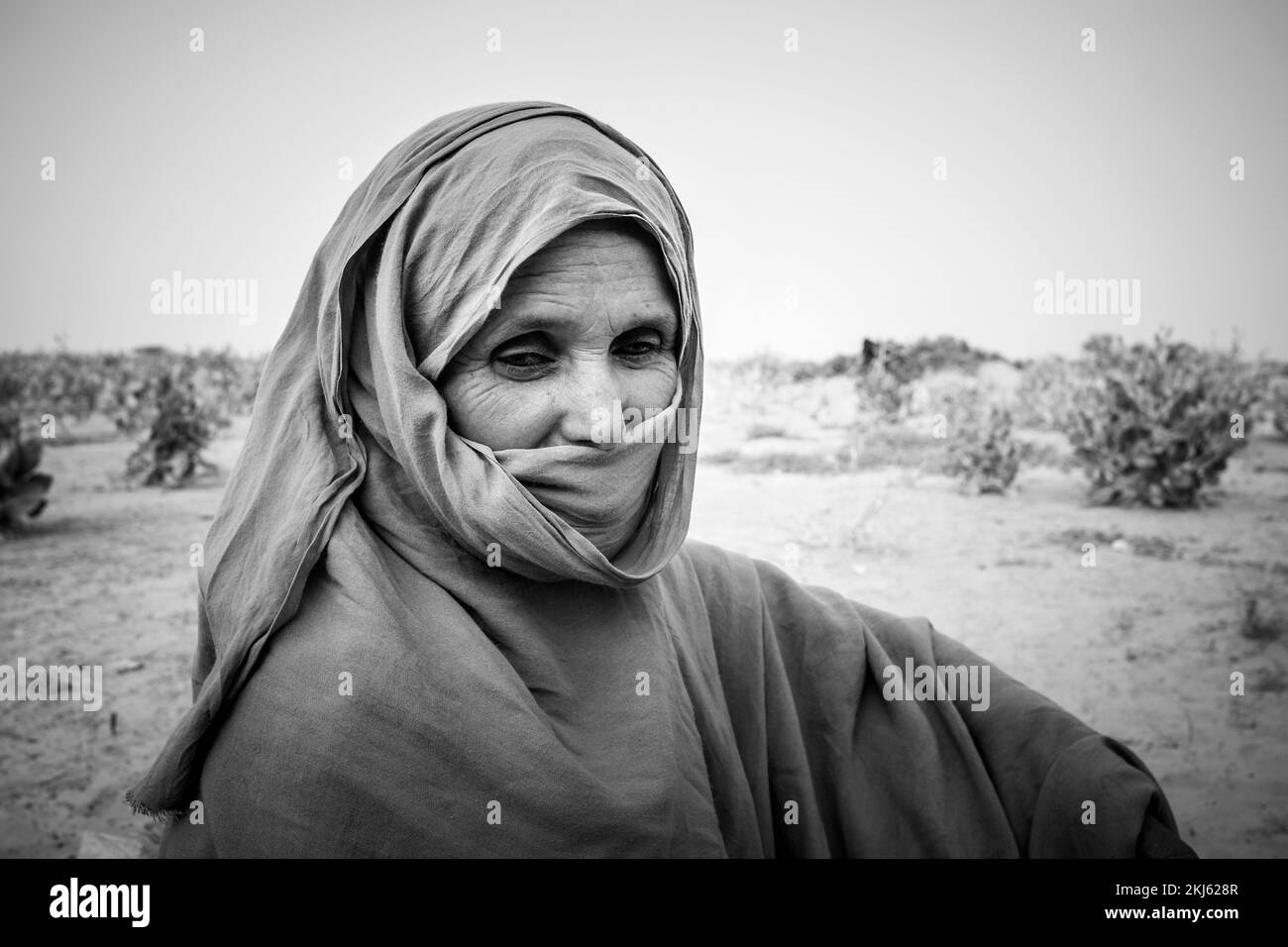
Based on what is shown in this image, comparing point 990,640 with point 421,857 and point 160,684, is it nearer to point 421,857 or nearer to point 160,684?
point 160,684

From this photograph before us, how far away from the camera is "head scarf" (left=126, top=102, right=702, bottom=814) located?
67.6 inches

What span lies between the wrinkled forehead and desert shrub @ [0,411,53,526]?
754 cm

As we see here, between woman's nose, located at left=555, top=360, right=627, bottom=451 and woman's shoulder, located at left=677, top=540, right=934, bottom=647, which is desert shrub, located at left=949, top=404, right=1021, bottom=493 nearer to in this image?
woman's shoulder, located at left=677, top=540, right=934, bottom=647

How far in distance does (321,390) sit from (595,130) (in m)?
0.72

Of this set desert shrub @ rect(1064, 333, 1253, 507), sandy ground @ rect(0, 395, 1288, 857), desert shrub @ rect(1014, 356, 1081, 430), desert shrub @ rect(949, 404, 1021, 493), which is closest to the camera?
sandy ground @ rect(0, 395, 1288, 857)

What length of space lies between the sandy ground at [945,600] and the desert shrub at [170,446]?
0.26m

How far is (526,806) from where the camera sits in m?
1.70

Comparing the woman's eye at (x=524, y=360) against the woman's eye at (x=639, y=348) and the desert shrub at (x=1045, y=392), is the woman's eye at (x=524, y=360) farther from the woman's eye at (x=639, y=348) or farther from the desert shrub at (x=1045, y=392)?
the desert shrub at (x=1045, y=392)

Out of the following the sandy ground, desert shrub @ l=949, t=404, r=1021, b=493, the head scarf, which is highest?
the head scarf

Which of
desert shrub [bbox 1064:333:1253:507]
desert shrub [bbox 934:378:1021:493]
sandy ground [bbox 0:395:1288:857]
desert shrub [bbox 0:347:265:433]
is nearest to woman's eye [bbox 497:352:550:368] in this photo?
sandy ground [bbox 0:395:1288:857]

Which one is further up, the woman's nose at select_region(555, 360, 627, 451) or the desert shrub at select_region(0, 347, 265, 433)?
the desert shrub at select_region(0, 347, 265, 433)

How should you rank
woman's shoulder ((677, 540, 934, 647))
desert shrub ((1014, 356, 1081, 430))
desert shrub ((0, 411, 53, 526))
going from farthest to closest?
desert shrub ((1014, 356, 1081, 430))
desert shrub ((0, 411, 53, 526))
woman's shoulder ((677, 540, 934, 647))

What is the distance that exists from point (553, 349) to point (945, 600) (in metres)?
5.90

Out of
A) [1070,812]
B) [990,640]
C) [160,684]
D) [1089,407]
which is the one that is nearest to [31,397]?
[160,684]
